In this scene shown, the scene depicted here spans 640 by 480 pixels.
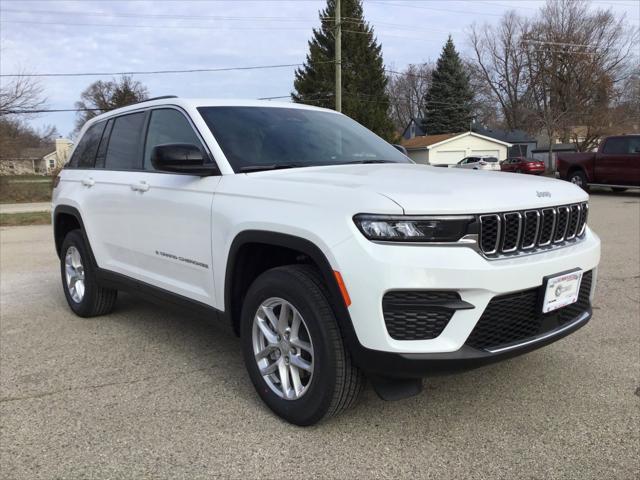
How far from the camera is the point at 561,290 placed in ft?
9.29

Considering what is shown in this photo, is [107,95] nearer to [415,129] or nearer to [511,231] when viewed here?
[415,129]

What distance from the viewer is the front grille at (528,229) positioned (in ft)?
8.39

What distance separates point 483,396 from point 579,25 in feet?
162

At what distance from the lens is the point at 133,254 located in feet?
13.7

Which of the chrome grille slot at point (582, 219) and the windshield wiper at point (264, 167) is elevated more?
the windshield wiper at point (264, 167)

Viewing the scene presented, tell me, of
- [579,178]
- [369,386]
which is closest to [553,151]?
[579,178]

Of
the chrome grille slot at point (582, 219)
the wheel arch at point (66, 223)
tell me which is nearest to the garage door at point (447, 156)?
the wheel arch at point (66, 223)

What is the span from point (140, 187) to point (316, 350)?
2.01m

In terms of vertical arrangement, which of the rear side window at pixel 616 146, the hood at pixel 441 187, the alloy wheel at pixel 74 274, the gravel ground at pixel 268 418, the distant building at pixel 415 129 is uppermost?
the distant building at pixel 415 129

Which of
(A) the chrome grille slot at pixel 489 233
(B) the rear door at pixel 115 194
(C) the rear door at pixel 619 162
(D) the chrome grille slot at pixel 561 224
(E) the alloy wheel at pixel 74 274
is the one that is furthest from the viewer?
(C) the rear door at pixel 619 162

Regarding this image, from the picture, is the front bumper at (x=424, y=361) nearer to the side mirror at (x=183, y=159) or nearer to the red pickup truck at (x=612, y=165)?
the side mirror at (x=183, y=159)

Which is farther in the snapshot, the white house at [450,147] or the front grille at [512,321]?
the white house at [450,147]

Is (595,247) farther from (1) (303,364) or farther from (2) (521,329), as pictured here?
(1) (303,364)

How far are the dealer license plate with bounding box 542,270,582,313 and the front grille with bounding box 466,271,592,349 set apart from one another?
42mm
